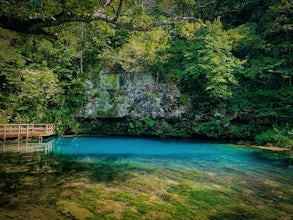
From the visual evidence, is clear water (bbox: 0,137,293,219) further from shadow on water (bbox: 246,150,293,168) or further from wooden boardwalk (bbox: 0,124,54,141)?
wooden boardwalk (bbox: 0,124,54,141)

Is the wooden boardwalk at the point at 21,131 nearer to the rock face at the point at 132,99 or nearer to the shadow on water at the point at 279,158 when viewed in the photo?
the rock face at the point at 132,99

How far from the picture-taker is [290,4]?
1856cm

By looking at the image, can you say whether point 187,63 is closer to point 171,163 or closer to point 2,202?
point 171,163

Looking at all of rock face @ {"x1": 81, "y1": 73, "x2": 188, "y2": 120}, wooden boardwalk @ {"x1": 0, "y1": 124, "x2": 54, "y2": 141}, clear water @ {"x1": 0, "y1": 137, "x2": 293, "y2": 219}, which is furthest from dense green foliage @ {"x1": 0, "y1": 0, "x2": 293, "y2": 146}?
clear water @ {"x1": 0, "y1": 137, "x2": 293, "y2": 219}

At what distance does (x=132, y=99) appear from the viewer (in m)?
23.1

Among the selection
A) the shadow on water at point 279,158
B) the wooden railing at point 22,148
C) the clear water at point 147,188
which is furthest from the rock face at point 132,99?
the clear water at point 147,188

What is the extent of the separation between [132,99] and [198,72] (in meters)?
6.81

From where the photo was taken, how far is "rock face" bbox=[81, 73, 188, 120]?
22719mm

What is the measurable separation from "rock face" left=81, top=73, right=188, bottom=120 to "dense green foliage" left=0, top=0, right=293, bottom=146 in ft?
2.19

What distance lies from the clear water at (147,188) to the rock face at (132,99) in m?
11.0

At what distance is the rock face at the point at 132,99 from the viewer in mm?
22719

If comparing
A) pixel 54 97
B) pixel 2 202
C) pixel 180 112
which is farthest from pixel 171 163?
pixel 54 97

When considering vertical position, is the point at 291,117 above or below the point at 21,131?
above

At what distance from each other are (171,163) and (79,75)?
1606cm
